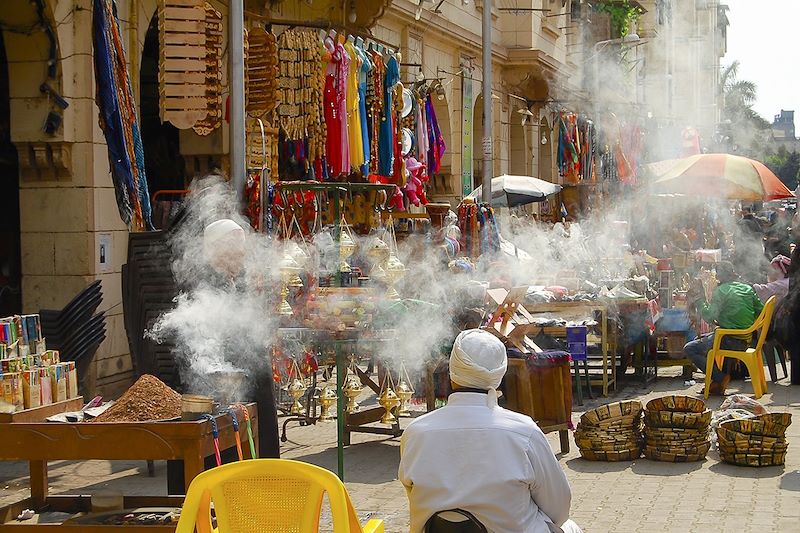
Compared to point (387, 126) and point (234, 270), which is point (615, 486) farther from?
point (387, 126)

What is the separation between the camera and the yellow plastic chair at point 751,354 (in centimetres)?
1168

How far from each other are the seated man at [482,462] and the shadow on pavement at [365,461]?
409 cm

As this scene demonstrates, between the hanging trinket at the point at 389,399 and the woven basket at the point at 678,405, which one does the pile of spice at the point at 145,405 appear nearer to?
the hanging trinket at the point at 389,399

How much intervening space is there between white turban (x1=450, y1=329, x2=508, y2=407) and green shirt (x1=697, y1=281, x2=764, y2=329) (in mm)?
7914

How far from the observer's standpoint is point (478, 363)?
422 centimetres

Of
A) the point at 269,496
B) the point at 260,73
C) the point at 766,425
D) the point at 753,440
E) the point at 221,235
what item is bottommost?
the point at 753,440

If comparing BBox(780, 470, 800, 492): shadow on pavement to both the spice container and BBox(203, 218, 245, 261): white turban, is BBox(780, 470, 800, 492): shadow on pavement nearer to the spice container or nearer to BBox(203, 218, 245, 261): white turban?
BBox(203, 218, 245, 261): white turban

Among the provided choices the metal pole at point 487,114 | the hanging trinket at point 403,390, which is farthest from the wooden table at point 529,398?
the metal pole at point 487,114

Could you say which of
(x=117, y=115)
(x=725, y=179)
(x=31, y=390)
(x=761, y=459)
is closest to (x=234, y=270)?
(x=31, y=390)

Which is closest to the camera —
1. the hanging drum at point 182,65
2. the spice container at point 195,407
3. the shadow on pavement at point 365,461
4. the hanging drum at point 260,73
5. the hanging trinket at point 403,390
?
the spice container at point 195,407

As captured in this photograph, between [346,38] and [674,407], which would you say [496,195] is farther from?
[674,407]

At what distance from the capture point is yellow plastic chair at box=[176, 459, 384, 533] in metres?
4.02

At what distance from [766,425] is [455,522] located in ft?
16.4

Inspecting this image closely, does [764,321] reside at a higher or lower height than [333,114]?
lower
